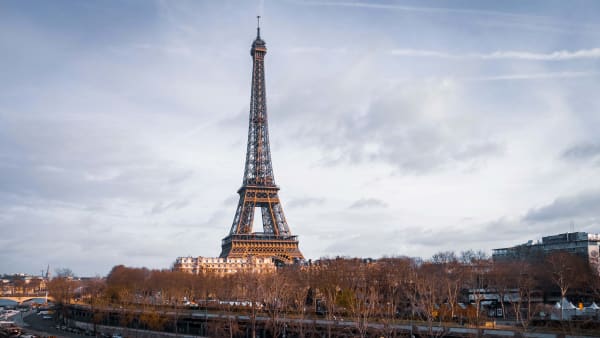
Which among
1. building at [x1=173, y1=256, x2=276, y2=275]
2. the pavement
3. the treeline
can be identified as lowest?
the pavement

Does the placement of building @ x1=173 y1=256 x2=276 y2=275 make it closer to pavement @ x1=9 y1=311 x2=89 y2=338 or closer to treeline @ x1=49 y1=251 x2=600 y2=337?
treeline @ x1=49 y1=251 x2=600 y2=337

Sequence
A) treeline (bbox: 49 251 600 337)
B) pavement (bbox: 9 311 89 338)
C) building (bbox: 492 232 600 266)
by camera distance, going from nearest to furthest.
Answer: treeline (bbox: 49 251 600 337) → pavement (bbox: 9 311 89 338) → building (bbox: 492 232 600 266)

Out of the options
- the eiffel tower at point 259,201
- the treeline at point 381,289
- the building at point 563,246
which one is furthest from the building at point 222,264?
the building at point 563,246

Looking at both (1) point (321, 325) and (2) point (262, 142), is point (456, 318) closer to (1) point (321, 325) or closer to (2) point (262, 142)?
(1) point (321, 325)

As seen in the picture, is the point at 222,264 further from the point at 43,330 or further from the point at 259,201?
the point at 43,330

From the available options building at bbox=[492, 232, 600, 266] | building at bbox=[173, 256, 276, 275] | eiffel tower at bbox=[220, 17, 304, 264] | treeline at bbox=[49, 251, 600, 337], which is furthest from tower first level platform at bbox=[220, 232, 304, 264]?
building at bbox=[492, 232, 600, 266]

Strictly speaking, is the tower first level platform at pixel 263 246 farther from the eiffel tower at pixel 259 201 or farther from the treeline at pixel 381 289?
the treeline at pixel 381 289
